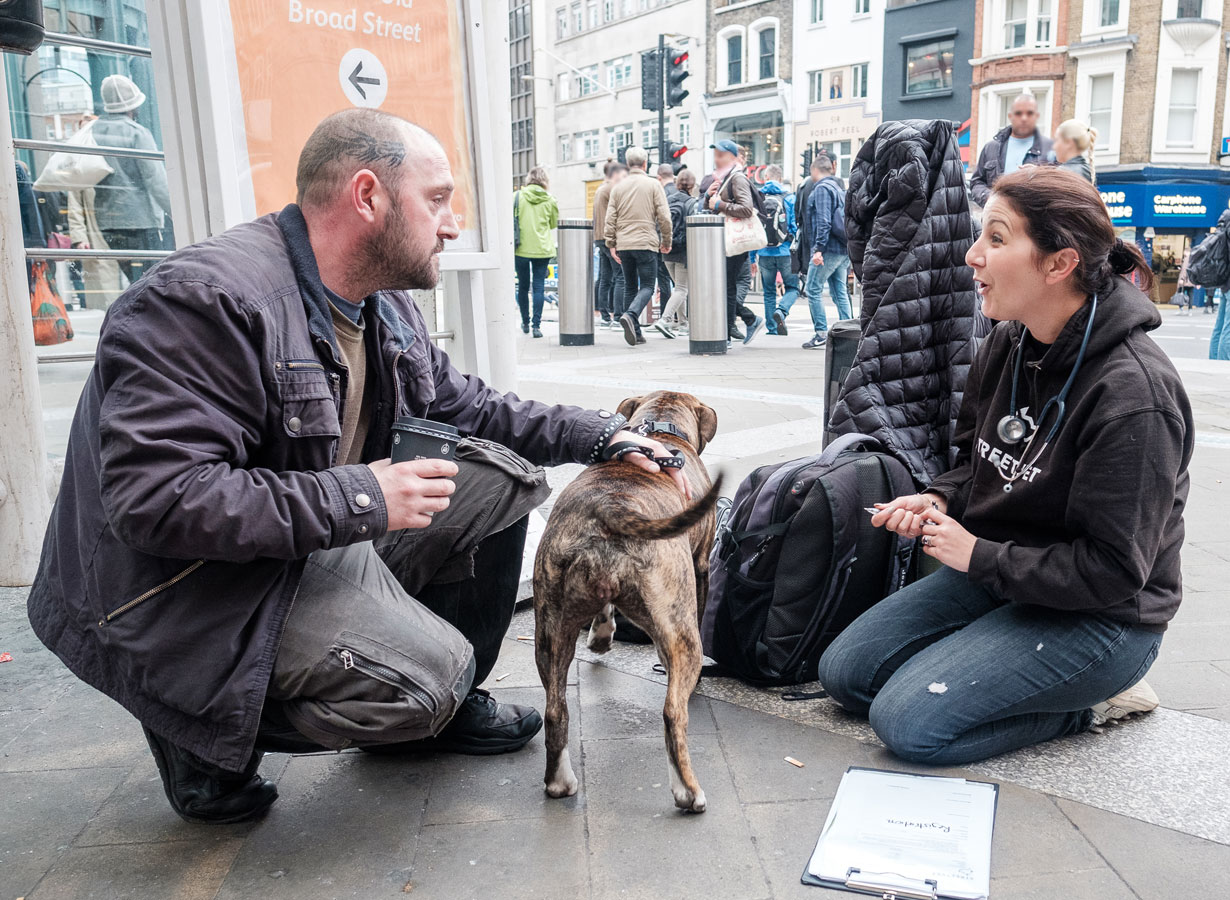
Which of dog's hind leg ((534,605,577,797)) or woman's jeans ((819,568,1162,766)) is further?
woman's jeans ((819,568,1162,766))

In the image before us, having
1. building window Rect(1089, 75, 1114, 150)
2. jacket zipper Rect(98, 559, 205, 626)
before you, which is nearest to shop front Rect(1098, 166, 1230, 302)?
building window Rect(1089, 75, 1114, 150)

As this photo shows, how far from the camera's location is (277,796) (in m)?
2.61

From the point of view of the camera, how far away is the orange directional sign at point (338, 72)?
3.35 meters

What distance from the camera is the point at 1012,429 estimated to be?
277cm

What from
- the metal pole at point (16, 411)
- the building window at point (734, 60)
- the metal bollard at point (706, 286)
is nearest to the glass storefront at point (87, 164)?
the metal pole at point (16, 411)

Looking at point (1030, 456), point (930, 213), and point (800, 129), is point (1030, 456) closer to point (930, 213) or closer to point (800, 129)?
point (930, 213)

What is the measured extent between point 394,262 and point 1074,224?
169 centimetres

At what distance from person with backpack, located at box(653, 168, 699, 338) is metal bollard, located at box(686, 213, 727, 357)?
78 centimetres

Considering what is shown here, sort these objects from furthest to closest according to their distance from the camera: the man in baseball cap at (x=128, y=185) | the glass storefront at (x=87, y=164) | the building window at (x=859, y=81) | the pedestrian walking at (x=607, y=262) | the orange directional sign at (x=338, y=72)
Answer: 1. the building window at (x=859, y=81)
2. the pedestrian walking at (x=607, y=262)
3. the man in baseball cap at (x=128, y=185)
4. the glass storefront at (x=87, y=164)
5. the orange directional sign at (x=338, y=72)

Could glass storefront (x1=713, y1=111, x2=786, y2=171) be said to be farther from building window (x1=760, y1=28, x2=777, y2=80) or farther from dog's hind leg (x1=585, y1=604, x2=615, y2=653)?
dog's hind leg (x1=585, y1=604, x2=615, y2=653)

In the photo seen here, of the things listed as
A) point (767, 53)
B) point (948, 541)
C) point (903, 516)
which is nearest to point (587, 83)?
point (767, 53)

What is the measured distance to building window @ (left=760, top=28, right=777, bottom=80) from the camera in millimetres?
41312

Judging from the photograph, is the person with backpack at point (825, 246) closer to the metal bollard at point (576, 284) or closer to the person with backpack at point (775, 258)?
the person with backpack at point (775, 258)

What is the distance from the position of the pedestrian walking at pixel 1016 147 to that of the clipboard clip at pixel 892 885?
7.34m
